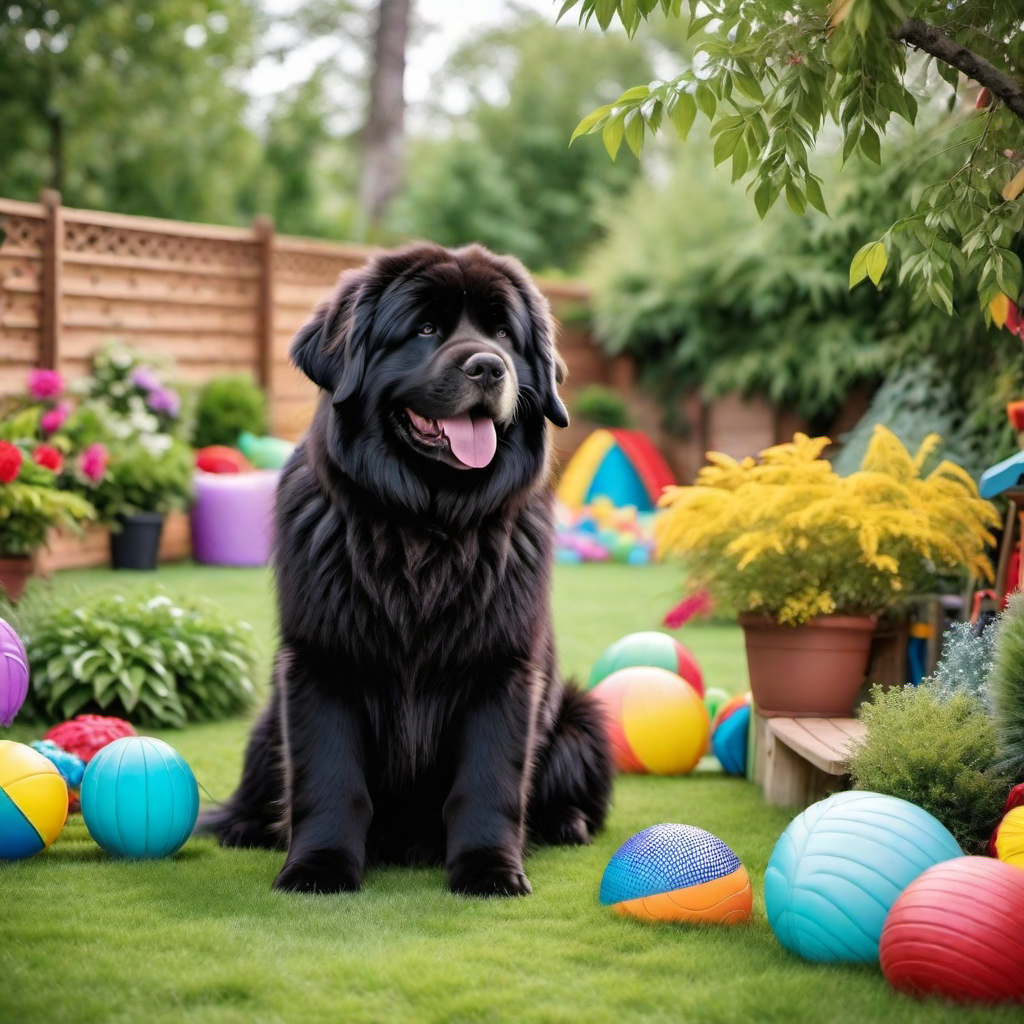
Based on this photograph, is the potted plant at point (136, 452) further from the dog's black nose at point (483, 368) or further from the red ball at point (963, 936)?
the red ball at point (963, 936)

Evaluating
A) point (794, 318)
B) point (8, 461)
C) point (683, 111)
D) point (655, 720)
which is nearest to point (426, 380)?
point (683, 111)

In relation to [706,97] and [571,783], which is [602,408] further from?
[706,97]

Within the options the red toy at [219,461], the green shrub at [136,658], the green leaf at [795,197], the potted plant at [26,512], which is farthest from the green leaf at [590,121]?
the red toy at [219,461]

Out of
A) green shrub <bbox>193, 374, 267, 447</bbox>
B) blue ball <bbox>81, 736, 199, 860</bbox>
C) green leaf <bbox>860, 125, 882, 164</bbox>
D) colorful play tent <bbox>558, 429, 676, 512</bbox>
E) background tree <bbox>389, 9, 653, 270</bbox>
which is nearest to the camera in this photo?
green leaf <bbox>860, 125, 882, 164</bbox>

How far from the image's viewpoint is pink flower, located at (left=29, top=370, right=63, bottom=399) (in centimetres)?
719

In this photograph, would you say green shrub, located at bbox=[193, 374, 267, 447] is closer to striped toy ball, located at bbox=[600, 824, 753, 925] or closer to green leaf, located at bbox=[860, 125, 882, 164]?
striped toy ball, located at bbox=[600, 824, 753, 925]

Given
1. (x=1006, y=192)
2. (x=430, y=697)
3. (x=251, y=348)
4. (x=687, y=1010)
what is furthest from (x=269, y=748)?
(x=251, y=348)

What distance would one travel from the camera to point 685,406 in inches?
491

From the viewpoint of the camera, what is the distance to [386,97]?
57.5 feet

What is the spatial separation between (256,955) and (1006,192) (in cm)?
220

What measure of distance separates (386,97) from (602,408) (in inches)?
297

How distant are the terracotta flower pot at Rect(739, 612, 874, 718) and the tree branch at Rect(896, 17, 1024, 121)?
5.94ft

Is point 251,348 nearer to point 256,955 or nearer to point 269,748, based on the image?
point 269,748

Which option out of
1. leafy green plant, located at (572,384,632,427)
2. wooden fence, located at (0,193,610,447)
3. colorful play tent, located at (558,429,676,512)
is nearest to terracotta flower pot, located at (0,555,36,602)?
wooden fence, located at (0,193,610,447)
